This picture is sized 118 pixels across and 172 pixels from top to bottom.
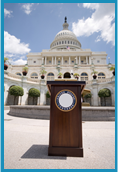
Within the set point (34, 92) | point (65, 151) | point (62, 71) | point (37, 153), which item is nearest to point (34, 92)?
point (34, 92)

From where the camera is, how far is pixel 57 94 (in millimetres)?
3836

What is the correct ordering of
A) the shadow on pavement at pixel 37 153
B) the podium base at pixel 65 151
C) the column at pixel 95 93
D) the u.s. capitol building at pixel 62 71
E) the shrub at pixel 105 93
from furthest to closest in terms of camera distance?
the column at pixel 95 93 → the u.s. capitol building at pixel 62 71 → the shrub at pixel 105 93 → the podium base at pixel 65 151 → the shadow on pavement at pixel 37 153

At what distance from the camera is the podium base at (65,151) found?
344 centimetres

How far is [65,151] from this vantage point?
137 inches

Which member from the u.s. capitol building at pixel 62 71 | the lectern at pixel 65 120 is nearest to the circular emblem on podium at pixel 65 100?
the lectern at pixel 65 120

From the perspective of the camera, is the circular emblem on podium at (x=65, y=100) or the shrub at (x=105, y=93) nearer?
the circular emblem on podium at (x=65, y=100)

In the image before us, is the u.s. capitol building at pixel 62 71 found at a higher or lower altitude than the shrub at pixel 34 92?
higher

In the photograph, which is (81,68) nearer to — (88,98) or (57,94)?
(88,98)

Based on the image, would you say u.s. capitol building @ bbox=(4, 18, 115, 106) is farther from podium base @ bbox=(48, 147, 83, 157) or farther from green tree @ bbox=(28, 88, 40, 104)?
podium base @ bbox=(48, 147, 83, 157)

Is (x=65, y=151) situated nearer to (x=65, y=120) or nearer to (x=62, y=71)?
(x=65, y=120)

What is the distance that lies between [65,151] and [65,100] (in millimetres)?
1674

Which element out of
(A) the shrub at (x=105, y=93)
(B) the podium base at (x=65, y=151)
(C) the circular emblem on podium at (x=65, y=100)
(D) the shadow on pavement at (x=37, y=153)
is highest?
(C) the circular emblem on podium at (x=65, y=100)

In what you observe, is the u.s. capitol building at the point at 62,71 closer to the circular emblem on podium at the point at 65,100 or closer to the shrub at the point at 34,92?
the shrub at the point at 34,92

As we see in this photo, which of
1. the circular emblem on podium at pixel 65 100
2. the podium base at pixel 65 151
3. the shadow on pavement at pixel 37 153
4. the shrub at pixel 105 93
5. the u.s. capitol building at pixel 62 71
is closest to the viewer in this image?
the shadow on pavement at pixel 37 153
